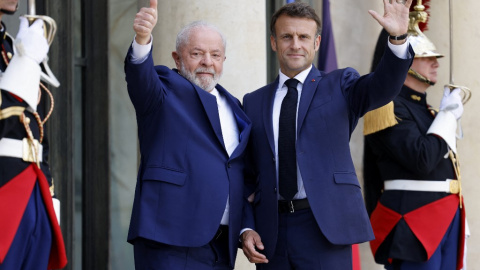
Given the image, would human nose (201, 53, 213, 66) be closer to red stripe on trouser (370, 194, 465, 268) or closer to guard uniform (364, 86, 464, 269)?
guard uniform (364, 86, 464, 269)

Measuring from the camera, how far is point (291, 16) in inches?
177

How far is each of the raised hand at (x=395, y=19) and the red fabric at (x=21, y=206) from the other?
1.51m

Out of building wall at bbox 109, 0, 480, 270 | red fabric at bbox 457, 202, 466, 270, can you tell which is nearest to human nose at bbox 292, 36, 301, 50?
building wall at bbox 109, 0, 480, 270

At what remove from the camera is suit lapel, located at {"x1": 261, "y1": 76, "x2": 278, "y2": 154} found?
432 centimetres

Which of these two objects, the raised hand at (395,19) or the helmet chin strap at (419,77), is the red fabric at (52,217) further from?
the helmet chin strap at (419,77)

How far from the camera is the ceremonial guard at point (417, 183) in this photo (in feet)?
19.1

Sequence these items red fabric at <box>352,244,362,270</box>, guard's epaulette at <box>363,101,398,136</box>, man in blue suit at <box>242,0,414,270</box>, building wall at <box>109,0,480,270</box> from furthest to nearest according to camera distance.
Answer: guard's epaulette at <box>363,101,398,136</box> → building wall at <box>109,0,480,270</box> → red fabric at <box>352,244,362,270</box> → man in blue suit at <box>242,0,414,270</box>

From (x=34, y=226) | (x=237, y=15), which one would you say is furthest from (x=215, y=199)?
(x=237, y=15)

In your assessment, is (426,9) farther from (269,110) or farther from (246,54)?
(269,110)

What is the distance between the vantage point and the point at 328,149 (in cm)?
427

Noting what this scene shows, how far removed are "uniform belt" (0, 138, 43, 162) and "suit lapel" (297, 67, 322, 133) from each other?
1182mm

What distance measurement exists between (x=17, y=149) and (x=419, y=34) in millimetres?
3470

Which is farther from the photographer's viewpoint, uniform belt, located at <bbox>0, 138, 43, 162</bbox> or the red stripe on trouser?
the red stripe on trouser

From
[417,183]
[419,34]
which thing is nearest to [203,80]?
[417,183]
